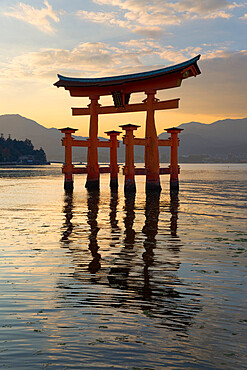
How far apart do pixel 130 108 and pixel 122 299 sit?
18139 mm

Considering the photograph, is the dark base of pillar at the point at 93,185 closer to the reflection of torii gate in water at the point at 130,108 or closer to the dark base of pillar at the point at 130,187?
the reflection of torii gate in water at the point at 130,108

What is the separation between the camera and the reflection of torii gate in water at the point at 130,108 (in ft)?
65.5

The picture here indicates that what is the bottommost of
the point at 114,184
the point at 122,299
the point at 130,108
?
the point at 122,299

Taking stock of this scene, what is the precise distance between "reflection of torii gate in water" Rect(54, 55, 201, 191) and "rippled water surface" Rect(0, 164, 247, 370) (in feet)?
39.3

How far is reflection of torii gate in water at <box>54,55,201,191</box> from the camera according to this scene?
1997 cm

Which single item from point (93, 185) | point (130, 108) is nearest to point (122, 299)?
point (130, 108)

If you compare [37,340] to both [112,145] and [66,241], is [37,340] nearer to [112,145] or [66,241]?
[66,241]

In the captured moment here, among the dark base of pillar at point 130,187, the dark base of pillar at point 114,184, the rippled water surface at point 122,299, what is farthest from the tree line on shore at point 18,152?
the rippled water surface at point 122,299

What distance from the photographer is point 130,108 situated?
21656mm

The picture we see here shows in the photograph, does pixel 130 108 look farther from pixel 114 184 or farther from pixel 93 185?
pixel 114 184

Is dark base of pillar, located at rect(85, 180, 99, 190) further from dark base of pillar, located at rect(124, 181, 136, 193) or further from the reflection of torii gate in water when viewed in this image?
dark base of pillar, located at rect(124, 181, 136, 193)

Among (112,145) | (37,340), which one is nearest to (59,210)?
(37,340)

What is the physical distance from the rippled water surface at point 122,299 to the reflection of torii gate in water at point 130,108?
12.0 meters

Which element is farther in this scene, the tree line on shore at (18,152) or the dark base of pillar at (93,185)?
the tree line on shore at (18,152)
